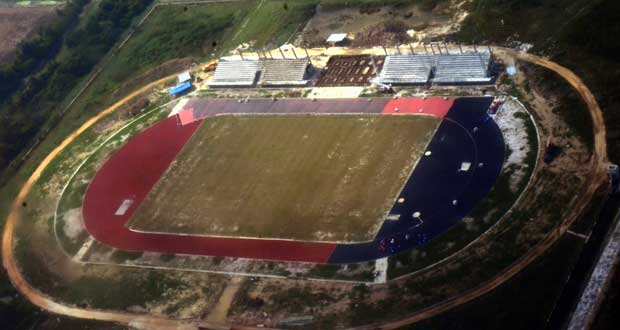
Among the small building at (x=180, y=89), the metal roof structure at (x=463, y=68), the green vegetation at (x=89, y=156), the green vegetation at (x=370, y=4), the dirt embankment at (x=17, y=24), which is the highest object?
the dirt embankment at (x=17, y=24)

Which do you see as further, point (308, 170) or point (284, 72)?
point (284, 72)

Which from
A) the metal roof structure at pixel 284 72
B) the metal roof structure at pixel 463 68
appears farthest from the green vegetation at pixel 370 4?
the metal roof structure at pixel 463 68

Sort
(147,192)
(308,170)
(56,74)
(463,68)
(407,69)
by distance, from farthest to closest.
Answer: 1. (56,74)
2. (407,69)
3. (463,68)
4. (147,192)
5. (308,170)

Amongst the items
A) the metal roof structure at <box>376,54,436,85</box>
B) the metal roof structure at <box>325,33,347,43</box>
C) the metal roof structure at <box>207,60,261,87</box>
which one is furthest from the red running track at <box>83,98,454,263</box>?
the metal roof structure at <box>325,33,347,43</box>

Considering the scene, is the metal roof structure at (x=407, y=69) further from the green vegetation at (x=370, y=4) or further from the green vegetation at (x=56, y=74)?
the green vegetation at (x=56, y=74)

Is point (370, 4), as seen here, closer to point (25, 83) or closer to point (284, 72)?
point (284, 72)

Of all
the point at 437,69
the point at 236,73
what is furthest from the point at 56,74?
the point at 437,69

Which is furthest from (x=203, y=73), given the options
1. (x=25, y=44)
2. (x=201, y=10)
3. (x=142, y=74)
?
(x=25, y=44)

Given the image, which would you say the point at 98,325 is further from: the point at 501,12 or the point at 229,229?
the point at 501,12
